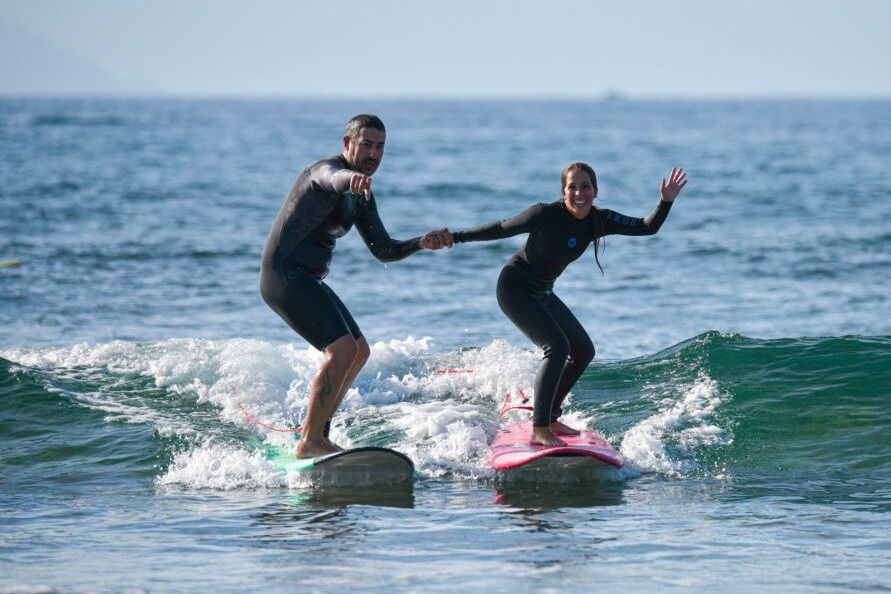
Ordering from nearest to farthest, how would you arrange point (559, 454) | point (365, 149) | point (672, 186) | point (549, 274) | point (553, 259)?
1. point (365, 149)
2. point (672, 186)
3. point (559, 454)
4. point (553, 259)
5. point (549, 274)

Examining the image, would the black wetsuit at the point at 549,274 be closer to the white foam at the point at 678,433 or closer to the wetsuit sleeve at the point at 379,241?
the wetsuit sleeve at the point at 379,241

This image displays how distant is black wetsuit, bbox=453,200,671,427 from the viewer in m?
8.62

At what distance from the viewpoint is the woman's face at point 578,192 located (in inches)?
339

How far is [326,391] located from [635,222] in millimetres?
2457

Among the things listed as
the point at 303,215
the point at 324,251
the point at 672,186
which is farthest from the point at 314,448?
the point at 672,186

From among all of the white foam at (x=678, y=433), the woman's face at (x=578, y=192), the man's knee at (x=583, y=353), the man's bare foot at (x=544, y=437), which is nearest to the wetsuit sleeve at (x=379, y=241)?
the woman's face at (x=578, y=192)

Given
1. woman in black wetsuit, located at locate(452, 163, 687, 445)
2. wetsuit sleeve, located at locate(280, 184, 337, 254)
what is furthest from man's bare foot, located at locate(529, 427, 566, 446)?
wetsuit sleeve, located at locate(280, 184, 337, 254)

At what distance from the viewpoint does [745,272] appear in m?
20.0

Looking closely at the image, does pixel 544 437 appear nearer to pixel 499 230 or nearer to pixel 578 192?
pixel 499 230

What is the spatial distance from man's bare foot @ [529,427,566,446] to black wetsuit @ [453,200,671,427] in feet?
0.15

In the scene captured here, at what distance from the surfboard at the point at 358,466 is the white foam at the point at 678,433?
1700 millimetres

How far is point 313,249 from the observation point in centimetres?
834

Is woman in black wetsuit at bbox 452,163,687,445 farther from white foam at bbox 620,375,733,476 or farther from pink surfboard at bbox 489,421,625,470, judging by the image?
white foam at bbox 620,375,733,476

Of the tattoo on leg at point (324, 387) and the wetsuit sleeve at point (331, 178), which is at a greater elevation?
the wetsuit sleeve at point (331, 178)
